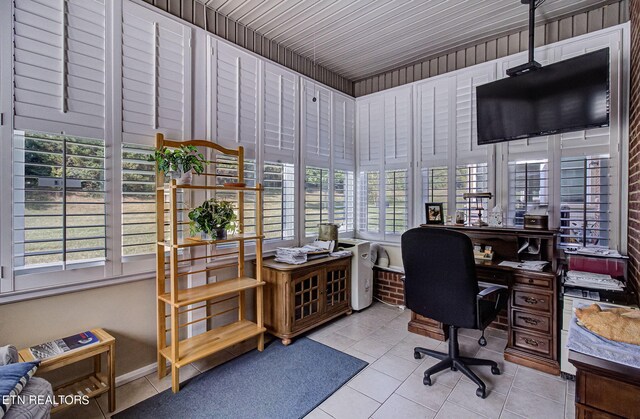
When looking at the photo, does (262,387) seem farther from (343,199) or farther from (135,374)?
(343,199)

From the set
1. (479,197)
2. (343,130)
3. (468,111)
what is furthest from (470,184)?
(343,130)

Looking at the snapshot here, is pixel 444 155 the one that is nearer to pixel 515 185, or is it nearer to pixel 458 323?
pixel 515 185

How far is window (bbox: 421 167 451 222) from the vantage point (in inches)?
137

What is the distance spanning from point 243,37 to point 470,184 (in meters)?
2.81

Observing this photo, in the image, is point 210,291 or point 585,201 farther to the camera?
point 585,201

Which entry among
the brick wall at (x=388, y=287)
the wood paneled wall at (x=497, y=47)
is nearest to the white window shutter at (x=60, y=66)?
the wood paneled wall at (x=497, y=47)

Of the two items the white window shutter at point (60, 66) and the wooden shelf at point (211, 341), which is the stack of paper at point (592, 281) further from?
the white window shutter at point (60, 66)

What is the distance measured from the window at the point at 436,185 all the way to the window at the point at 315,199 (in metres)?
1.20

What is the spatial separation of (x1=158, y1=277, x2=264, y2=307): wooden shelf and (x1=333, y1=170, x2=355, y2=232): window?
1.68 m

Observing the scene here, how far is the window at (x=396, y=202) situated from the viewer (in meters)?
3.81

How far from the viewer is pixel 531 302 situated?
2445 millimetres

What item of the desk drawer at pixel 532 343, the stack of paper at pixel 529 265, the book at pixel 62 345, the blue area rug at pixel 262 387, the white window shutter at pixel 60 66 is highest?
the white window shutter at pixel 60 66

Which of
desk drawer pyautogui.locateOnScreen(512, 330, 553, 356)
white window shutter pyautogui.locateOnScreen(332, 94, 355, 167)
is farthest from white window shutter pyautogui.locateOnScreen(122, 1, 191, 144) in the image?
desk drawer pyautogui.locateOnScreen(512, 330, 553, 356)

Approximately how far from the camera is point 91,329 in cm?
205
